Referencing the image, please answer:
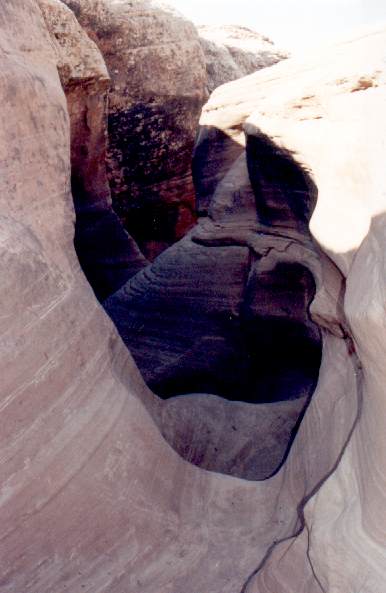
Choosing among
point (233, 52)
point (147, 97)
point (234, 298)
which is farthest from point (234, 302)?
point (233, 52)

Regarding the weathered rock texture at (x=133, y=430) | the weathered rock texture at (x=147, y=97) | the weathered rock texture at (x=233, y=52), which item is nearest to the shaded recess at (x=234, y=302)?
the weathered rock texture at (x=133, y=430)

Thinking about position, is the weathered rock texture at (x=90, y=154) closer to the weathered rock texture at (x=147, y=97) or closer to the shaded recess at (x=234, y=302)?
the weathered rock texture at (x=147, y=97)

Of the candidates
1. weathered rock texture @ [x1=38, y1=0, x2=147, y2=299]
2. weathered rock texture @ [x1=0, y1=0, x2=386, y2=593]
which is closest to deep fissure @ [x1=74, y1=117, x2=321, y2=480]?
weathered rock texture @ [x1=0, y1=0, x2=386, y2=593]

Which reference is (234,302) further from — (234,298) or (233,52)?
(233,52)

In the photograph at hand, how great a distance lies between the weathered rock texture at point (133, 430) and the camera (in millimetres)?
1742

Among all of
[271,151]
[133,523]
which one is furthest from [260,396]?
[133,523]

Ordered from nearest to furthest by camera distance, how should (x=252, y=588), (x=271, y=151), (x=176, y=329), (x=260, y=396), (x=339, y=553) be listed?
1. (x=339, y=553)
2. (x=252, y=588)
3. (x=271, y=151)
4. (x=260, y=396)
5. (x=176, y=329)

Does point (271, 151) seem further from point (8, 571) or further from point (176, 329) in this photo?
point (8, 571)

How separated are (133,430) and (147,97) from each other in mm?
5184

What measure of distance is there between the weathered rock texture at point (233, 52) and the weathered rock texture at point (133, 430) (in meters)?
5.67

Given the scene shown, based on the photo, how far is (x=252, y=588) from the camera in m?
1.95

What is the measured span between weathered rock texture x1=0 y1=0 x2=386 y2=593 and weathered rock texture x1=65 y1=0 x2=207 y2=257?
4164 millimetres

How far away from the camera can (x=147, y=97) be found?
22.5ft

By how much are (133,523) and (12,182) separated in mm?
1231
